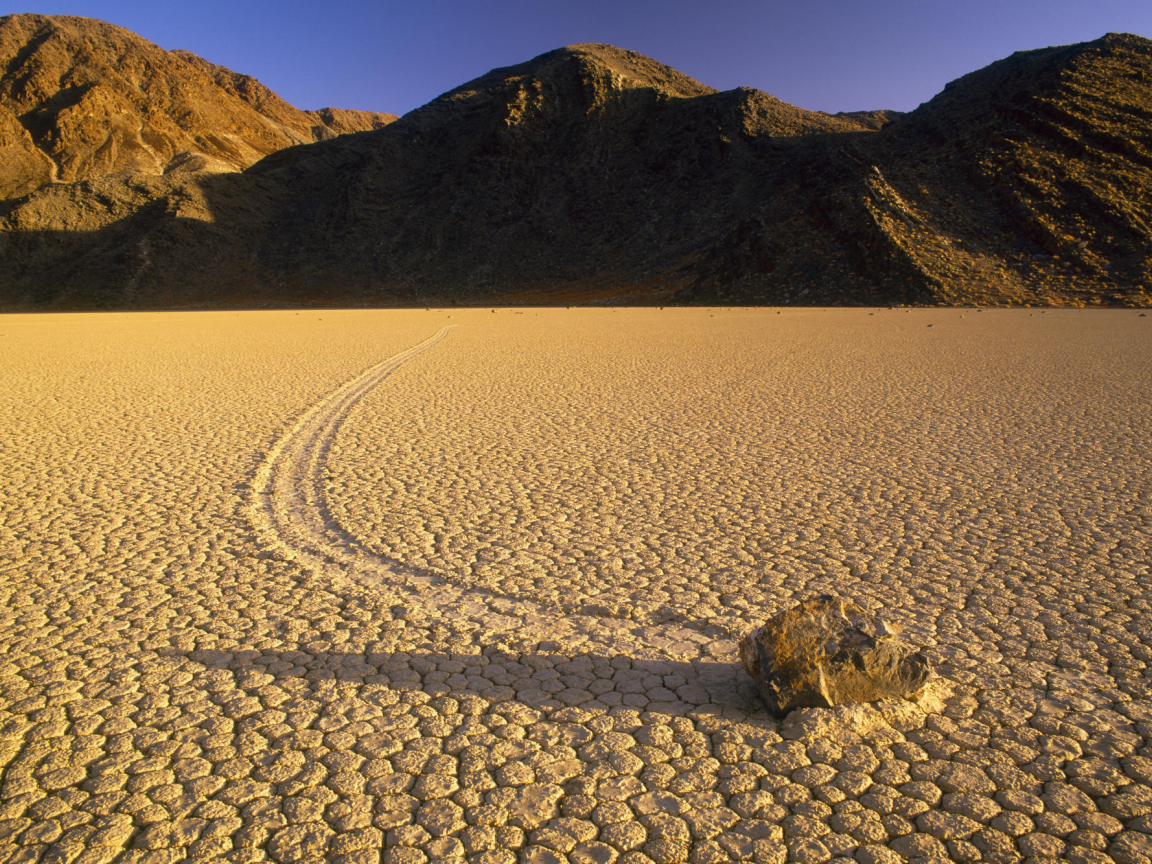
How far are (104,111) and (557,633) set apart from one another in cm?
8709

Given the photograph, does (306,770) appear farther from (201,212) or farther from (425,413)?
(201,212)

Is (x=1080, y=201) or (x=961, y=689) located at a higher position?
(x=1080, y=201)

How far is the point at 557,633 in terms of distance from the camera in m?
3.27

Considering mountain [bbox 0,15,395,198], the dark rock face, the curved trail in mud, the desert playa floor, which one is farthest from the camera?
mountain [bbox 0,15,395,198]

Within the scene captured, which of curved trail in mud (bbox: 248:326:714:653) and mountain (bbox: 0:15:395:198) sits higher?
mountain (bbox: 0:15:395:198)

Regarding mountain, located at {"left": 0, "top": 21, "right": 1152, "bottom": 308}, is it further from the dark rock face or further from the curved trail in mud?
the dark rock face

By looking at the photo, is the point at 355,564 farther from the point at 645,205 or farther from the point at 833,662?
the point at 645,205

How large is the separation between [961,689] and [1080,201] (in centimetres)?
4269

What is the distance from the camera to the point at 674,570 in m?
3.97

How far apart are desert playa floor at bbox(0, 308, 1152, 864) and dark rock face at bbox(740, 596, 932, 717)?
93 mm

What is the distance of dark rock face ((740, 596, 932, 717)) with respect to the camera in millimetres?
2600

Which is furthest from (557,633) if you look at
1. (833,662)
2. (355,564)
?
(355,564)

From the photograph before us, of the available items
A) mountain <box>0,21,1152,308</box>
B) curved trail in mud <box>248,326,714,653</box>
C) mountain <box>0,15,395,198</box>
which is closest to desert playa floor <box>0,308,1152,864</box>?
curved trail in mud <box>248,326,714,653</box>

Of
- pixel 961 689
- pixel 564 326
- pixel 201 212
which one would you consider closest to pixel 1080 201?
pixel 564 326
